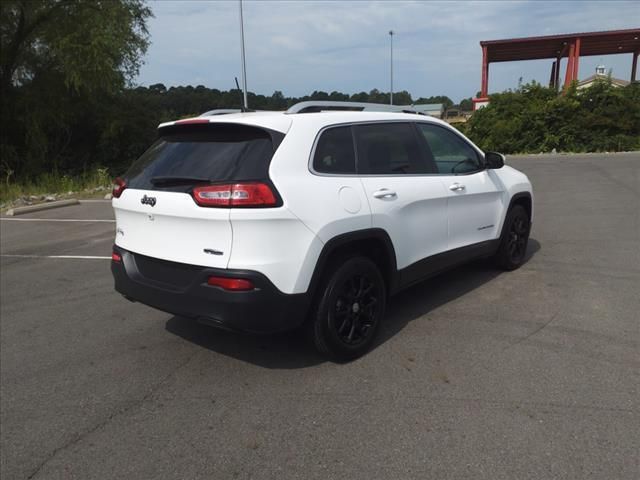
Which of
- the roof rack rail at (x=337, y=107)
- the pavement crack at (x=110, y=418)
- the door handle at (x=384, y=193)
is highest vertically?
the roof rack rail at (x=337, y=107)

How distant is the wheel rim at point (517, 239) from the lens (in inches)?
228

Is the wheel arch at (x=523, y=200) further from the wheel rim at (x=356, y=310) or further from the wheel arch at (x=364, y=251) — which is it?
the wheel rim at (x=356, y=310)

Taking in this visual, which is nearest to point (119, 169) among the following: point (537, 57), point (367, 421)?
point (537, 57)

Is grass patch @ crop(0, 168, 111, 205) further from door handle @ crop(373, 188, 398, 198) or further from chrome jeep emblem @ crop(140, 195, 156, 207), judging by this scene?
door handle @ crop(373, 188, 398, 198)

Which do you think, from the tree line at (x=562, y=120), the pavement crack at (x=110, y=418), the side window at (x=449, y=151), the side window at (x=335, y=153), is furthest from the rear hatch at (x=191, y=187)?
the tree line at (x=562, y=120)

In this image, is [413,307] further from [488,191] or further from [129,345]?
[129,345]

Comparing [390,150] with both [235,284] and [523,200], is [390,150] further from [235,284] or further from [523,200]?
[523,200]

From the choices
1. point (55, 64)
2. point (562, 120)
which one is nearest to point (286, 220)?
point (55, 64)

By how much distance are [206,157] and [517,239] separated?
3937 millimetres

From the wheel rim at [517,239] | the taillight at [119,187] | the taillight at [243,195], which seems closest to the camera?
the taillight at [243,195]

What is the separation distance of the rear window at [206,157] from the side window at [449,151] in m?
1.85

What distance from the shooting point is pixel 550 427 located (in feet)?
9.57

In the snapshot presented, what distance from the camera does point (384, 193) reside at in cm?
390

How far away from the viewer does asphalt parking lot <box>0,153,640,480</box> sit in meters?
2.73
